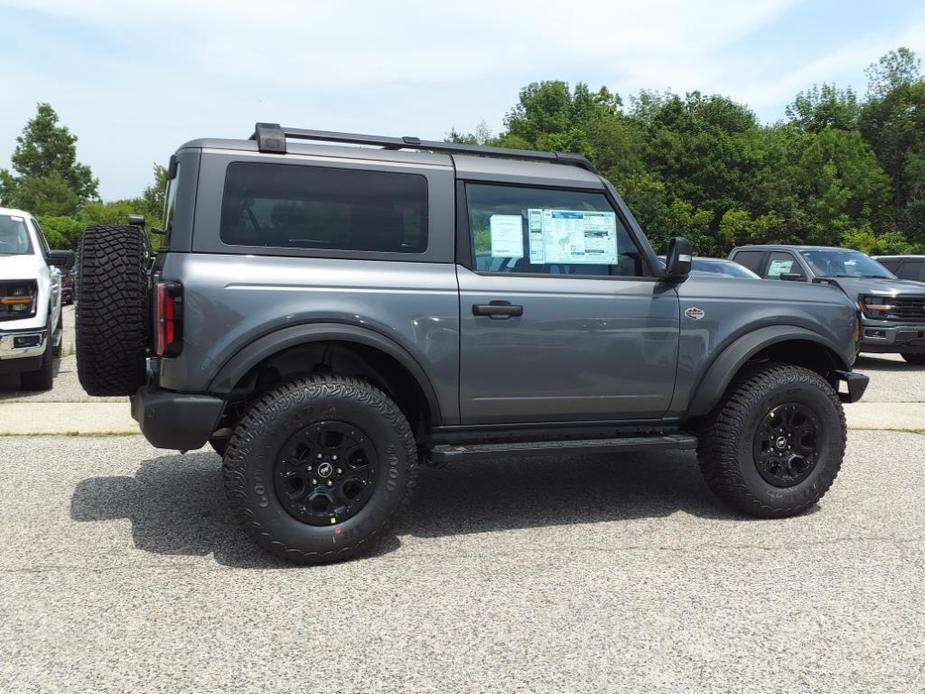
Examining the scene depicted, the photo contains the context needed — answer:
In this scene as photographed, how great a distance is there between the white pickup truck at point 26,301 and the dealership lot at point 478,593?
9.70ft

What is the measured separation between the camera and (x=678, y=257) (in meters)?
4.38

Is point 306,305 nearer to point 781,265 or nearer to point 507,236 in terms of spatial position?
point 507,236

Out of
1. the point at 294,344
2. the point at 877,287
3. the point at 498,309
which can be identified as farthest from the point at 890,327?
the point at 294,344

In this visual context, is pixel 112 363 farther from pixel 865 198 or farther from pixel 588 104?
pixel 588 104

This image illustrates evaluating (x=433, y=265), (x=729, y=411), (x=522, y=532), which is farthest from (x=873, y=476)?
(x=433, y=265)

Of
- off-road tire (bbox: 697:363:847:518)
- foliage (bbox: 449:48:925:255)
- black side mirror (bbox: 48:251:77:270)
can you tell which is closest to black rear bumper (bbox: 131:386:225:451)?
off-road tire (bbox: 697:363:847:518)

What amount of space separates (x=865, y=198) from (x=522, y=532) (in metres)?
47.8

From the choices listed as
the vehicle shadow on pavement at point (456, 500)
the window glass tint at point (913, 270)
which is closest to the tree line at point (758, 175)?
the window glass tint at point (913, 270)

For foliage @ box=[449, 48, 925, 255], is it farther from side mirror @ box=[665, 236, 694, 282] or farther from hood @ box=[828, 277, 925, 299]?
side mirror @ box=[665, 236, 694, 282]

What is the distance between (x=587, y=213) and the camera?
14.7 feet

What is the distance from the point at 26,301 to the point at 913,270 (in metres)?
14.1

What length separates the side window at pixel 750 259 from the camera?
43.2ft

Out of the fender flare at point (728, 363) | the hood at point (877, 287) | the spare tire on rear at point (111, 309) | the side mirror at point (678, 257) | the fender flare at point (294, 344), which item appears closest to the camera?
the fender flare at point (294, 344)

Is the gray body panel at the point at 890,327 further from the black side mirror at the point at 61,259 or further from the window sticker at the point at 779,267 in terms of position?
the black side mirror at the point at 61,259
